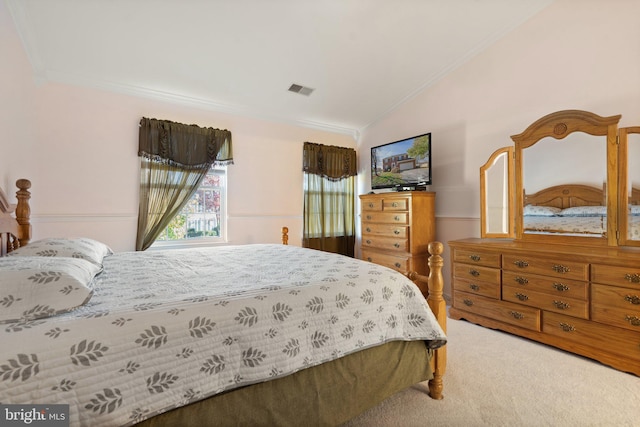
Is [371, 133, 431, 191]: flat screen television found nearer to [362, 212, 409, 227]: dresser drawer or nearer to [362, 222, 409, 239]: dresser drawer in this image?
[362, 212, 409, 227]: dresser drawer

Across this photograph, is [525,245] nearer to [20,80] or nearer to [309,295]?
[309,295]

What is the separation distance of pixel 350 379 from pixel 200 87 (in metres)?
3.34

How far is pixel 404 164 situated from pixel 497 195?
1136mm

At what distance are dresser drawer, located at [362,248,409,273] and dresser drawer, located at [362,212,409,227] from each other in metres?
0.43

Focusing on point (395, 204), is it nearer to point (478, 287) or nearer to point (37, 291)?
point (478, 287)

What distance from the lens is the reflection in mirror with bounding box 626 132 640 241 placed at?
7.29 ft

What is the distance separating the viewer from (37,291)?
1010mm

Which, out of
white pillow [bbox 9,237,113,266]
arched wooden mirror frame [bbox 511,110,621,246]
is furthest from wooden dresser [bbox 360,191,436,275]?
white pillow [bbox 9,237,113,266]

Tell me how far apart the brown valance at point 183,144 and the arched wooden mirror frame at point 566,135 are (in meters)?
3.22

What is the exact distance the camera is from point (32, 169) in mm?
2793

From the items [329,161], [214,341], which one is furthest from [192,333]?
[329,161]

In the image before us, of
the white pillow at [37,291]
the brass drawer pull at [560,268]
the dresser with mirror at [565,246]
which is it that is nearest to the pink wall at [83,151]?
the white pillow at [37,291]

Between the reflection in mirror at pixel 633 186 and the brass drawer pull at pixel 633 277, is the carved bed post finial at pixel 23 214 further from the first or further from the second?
the reflection in mirror at pixel 633 186

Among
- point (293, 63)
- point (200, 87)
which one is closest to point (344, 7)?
point (293, 63)
